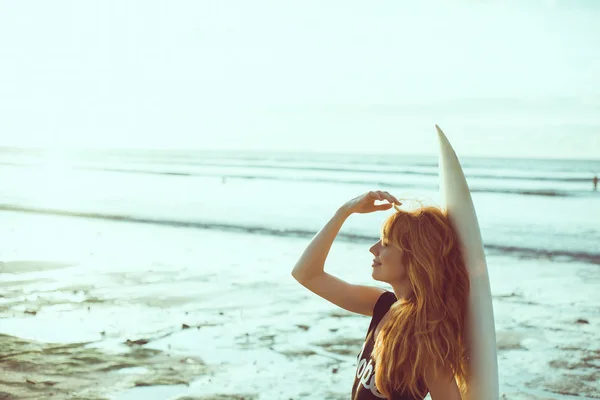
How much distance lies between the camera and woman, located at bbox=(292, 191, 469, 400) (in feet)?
8.27

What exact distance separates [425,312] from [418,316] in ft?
0.10

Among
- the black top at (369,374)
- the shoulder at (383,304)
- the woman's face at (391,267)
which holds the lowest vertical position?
the black top at (369,374)

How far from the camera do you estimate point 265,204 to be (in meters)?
25.1

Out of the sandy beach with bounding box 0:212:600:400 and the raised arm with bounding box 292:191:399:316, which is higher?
the raised arm with bounding box 292:191:399:316

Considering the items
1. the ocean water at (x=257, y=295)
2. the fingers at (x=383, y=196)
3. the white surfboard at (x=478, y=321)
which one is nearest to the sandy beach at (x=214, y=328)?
the ocean water at (x=257, y=295)

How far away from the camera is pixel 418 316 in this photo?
8.46ft

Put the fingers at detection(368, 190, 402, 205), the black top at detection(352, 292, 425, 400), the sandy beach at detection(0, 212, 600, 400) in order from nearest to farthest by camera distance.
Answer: the black top at detection(352, 292, 425, 400) < the fingers at detection(368, 190, 402, 205) < the sandy beach at detection(0, 212, 600, 400)

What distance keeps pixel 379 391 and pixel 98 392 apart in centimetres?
347

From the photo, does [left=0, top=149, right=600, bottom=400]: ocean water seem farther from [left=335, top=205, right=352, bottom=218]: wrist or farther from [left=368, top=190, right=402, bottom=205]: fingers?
[left=335, top=205, right=352, bottom=218]: wrist

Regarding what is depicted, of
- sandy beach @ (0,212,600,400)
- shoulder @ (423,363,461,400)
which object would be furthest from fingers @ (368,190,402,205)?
sandy beach @ (0,212,600,400)

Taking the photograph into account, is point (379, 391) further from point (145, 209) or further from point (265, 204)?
point (265, 204)

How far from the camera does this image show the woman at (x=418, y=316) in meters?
2.52

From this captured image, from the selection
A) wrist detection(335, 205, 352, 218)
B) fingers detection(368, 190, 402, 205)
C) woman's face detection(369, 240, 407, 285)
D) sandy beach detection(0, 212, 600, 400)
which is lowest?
sandy beach detection(0, 212, 600, 400)

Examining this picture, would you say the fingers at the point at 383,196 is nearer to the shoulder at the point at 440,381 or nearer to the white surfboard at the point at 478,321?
the white surfboard at the point at 478,321
